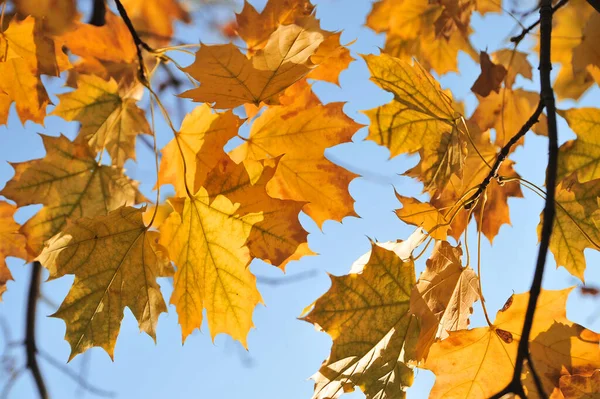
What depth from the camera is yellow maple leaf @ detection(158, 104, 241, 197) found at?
1480 mm

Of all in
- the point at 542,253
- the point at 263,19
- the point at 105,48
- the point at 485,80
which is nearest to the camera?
the point at 542,253

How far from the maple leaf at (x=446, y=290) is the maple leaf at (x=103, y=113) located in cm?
117

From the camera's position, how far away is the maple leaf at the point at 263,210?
130 cm

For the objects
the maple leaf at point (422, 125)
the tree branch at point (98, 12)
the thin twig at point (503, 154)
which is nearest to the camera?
the thin twig at point (503, 154)

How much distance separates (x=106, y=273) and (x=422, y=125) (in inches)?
36.4

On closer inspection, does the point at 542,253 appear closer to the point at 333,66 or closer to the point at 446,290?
the point at 446,290

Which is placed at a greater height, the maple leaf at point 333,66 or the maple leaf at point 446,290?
the maple leaf at point 333,66

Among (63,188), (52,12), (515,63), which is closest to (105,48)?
(52,12)

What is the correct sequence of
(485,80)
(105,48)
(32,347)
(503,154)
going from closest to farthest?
(503,154) < (485,80) < (105,48) < (32,347)

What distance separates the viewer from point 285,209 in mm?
1312

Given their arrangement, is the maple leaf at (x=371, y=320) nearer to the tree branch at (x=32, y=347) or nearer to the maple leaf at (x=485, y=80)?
the maple leaf at (x=485, y=80)

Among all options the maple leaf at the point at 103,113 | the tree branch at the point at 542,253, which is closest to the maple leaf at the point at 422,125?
the tree branch at the point at 542,253

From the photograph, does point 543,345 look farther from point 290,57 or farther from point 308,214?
point 290,57

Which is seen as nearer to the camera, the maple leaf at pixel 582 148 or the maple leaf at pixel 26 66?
the maple leaf at pixel 582 148
